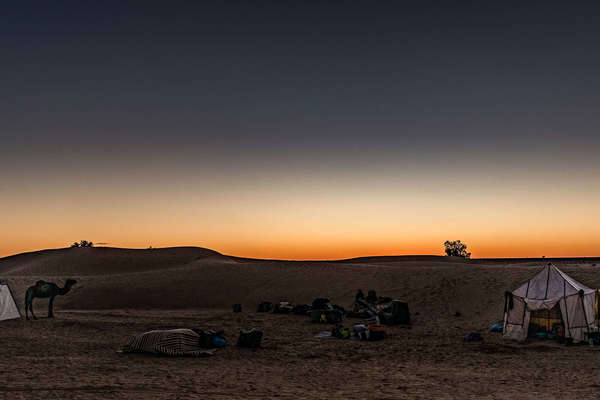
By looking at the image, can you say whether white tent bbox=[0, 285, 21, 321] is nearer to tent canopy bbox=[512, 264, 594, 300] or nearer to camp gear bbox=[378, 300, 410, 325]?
camp gear bbox=[378, 300, 410, 325]

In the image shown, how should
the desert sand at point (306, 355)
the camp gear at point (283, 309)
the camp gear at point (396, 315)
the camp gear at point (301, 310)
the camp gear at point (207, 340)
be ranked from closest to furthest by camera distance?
the desert sand at point (306, 355), the camp gear at point (207, 340), the camp gear at point (396, 315), the camp gear at point (301, 310), the camp gear at point (283, 309)

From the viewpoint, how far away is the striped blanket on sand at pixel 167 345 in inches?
719

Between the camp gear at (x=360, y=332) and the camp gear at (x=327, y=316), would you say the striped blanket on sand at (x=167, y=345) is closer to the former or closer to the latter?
the camp gear at (x=360, y=332)

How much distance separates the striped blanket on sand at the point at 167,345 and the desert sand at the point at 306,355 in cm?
45

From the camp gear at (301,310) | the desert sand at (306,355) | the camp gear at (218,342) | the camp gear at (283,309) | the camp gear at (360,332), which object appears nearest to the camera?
the desert sand at (306,355)

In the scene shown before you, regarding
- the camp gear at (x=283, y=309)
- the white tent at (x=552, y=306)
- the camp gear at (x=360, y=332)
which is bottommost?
the camp gear at (x=283, y=309)

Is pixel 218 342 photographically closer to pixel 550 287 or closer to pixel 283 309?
pixel 283 309

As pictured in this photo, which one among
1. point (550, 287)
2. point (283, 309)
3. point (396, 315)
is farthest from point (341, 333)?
point (283, 309)

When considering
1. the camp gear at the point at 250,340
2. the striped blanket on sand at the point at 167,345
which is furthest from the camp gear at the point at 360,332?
the striped blanket on sand at the point at 167,345

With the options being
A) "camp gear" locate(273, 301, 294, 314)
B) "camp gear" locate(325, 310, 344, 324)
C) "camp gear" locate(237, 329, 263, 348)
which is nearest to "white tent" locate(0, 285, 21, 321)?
"camp gear" locate(273, 301, 294, 314)

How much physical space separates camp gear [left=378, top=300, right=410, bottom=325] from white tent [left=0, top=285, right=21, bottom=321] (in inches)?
807

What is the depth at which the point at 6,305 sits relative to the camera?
1206 inches

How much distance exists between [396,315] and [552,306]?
8.30m

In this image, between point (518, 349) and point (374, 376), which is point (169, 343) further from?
point (518, 349)
